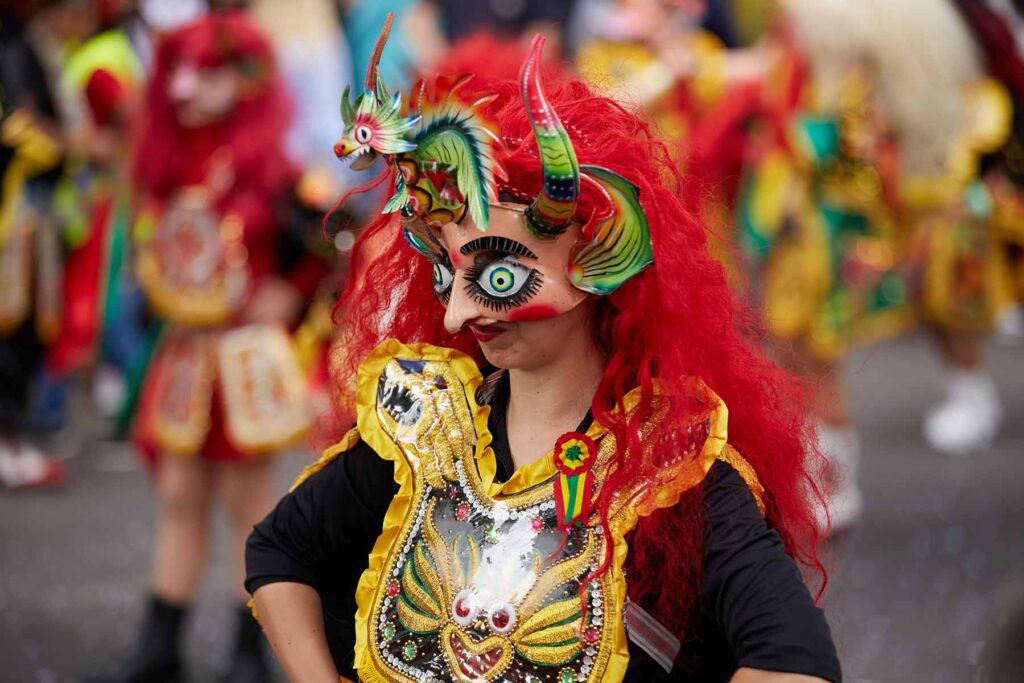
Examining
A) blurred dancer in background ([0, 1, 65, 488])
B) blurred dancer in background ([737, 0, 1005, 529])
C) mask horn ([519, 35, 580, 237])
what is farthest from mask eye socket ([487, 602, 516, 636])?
blurred dancer in background ([0, 1, 65, 488])

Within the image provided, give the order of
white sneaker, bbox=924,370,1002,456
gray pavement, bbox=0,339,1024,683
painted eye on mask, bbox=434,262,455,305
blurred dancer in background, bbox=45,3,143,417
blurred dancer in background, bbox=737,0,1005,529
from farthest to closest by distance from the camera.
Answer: white sneaker, bbox=924,370,1002,456 < blurred dancer in background, bbox=45,3,143,417 < blurred dancer in background, bbox=737,0,1005,529 < gray pavement, bbox=0,339,1024,683 < painted eye on mask, bbox=434,262,455,305

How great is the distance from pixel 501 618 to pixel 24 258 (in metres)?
4.83

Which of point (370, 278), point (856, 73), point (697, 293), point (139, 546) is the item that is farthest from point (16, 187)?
point (697, 293)

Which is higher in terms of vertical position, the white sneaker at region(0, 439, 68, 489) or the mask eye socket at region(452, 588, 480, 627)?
the mask eye socket at region(452, 588, 480, 627)

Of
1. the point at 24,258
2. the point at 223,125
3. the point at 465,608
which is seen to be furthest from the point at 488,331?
the point at 24,258

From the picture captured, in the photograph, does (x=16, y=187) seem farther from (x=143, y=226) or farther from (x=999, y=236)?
(x=999, y=236)

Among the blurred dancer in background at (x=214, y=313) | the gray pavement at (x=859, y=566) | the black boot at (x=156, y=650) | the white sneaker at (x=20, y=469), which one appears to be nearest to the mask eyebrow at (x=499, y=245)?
the gray pavement at (x=859, y=566)

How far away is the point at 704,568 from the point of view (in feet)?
6.19

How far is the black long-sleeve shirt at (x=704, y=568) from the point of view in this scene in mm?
1783

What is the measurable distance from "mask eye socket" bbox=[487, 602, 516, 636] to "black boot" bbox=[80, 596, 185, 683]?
2.17m

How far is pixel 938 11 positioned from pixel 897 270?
4.13 ft

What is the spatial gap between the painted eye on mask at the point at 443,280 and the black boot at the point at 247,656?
2.04 metres

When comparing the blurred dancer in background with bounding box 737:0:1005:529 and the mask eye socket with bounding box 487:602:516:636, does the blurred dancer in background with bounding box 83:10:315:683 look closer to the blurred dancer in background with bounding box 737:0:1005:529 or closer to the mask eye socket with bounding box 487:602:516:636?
the blurred dancer in background with bounding box 737:0:1005:529

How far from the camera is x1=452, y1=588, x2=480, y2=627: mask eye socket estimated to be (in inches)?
78.4
